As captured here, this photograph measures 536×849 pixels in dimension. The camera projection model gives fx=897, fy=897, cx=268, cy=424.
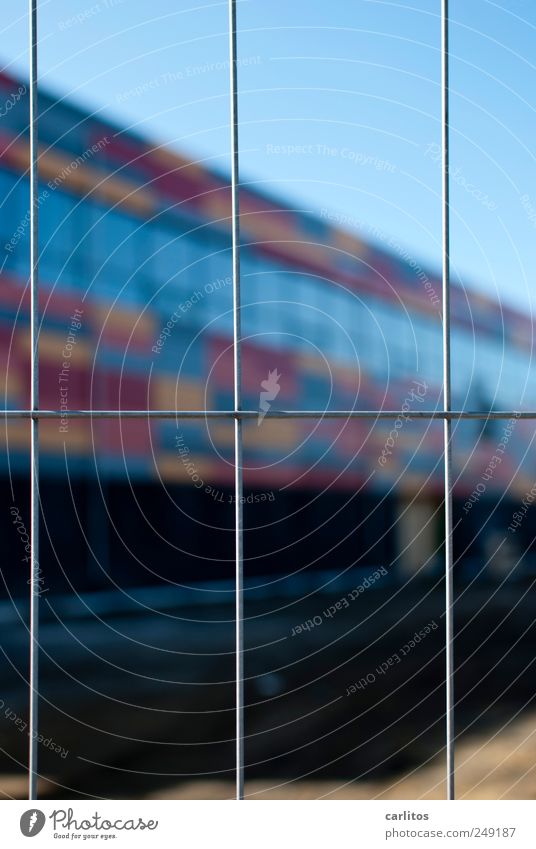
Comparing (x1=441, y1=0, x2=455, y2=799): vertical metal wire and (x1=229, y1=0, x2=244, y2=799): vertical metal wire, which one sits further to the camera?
(x1=441, y1=0, x2=455, y2=799): vertical metal wire

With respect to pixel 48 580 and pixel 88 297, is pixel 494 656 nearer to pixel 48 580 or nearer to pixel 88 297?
pixel 48 580

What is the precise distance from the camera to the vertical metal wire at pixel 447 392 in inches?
175

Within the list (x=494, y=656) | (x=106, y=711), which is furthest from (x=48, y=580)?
(x=494, y=656)

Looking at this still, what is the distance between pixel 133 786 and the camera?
941cm

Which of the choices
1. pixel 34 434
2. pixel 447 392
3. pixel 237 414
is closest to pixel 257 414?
pixel 237 414

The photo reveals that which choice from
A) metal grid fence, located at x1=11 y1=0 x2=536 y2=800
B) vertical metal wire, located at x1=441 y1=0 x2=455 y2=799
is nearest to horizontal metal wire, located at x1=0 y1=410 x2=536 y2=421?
metal grid fence, located at x1=11 y1=0 x2=536 y2=800

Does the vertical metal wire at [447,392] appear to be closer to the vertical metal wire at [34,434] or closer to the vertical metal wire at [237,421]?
the vertical metal wire at [237,421]

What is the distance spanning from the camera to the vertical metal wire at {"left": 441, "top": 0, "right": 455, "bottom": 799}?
175 inches

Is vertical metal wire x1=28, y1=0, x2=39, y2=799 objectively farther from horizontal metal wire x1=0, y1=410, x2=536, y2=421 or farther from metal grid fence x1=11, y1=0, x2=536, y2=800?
horizontal metal wire x1=0, y1=410, x2=536, y2=421

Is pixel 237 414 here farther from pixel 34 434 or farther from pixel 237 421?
pixel 34 434

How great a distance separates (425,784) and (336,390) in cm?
1892

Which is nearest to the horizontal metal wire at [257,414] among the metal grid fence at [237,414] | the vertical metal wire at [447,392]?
the metal grid fence at [237,414]

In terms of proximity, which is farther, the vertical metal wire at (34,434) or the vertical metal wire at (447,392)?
the vertical metal wire at (447,392)

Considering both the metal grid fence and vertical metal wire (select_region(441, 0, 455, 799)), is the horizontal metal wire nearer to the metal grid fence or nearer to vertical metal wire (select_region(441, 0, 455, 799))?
the metal grid fence
